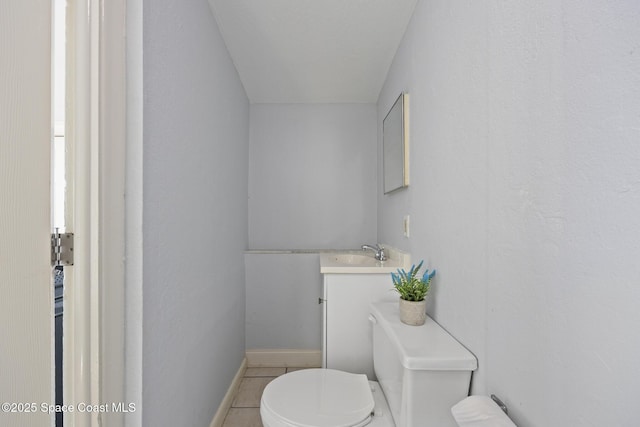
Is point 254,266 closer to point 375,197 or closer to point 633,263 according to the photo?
point 375,197

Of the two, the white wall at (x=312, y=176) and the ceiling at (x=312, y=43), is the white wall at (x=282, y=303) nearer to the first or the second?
the white wall at (x=312, y=176)

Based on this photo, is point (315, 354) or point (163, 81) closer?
point (163, 81)

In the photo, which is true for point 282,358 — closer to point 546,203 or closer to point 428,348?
point 428,348

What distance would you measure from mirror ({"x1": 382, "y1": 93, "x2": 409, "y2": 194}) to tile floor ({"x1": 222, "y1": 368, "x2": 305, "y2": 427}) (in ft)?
5.13

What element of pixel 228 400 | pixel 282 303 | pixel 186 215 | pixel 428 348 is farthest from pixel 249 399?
pixel 428 348

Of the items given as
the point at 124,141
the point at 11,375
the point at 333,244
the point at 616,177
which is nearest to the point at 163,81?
the point at 124,141

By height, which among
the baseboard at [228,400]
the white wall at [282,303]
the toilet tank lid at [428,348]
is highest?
the toilet tank lid at [428,348]

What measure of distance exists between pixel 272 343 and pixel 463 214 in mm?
1953

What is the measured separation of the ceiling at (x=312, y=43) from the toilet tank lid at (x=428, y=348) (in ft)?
4.84

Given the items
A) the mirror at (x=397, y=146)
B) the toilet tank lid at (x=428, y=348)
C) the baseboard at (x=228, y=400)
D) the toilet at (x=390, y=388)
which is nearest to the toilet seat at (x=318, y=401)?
the toilet at (x=390, y=388)

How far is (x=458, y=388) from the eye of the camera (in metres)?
0.90

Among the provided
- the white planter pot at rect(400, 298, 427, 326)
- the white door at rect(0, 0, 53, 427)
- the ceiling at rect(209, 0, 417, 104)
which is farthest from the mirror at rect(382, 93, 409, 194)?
the white door at rect(0, 0, 53, 427)

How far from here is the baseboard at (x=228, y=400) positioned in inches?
62.9

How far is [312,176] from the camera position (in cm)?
262
